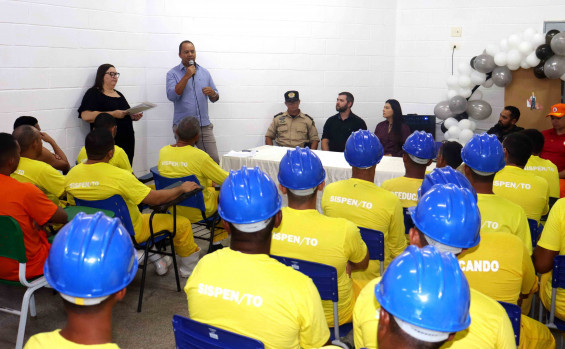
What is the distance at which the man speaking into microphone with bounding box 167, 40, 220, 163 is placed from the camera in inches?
240

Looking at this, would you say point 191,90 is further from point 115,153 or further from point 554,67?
point 554,67

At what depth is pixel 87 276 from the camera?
4.38 feet

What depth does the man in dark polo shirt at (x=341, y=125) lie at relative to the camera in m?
6.42

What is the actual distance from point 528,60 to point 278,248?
4678 millimetres

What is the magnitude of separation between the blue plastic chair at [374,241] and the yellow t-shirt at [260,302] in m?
1.05

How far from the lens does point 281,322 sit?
5.45 feet

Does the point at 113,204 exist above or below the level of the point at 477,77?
below

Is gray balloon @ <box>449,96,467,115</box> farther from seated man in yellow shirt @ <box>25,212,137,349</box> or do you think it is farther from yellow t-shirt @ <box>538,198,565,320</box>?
seated man in yellow shirt @ <box>25,212,137,349</box>

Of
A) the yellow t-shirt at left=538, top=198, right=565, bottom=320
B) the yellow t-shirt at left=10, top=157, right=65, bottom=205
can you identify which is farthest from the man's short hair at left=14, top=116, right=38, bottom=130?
the yellow t-shirt at left=538, top=198, right=565, bottom=320

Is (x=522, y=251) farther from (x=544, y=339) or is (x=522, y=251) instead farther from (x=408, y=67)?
(x=408, y=67)

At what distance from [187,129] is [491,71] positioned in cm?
401

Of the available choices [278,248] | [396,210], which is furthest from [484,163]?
[278,248]

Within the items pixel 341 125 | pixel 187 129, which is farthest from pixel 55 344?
pixel 341 125

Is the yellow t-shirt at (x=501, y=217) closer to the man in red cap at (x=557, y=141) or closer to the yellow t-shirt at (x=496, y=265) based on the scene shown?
the yellow t-shirt at (x=496, y=265)
